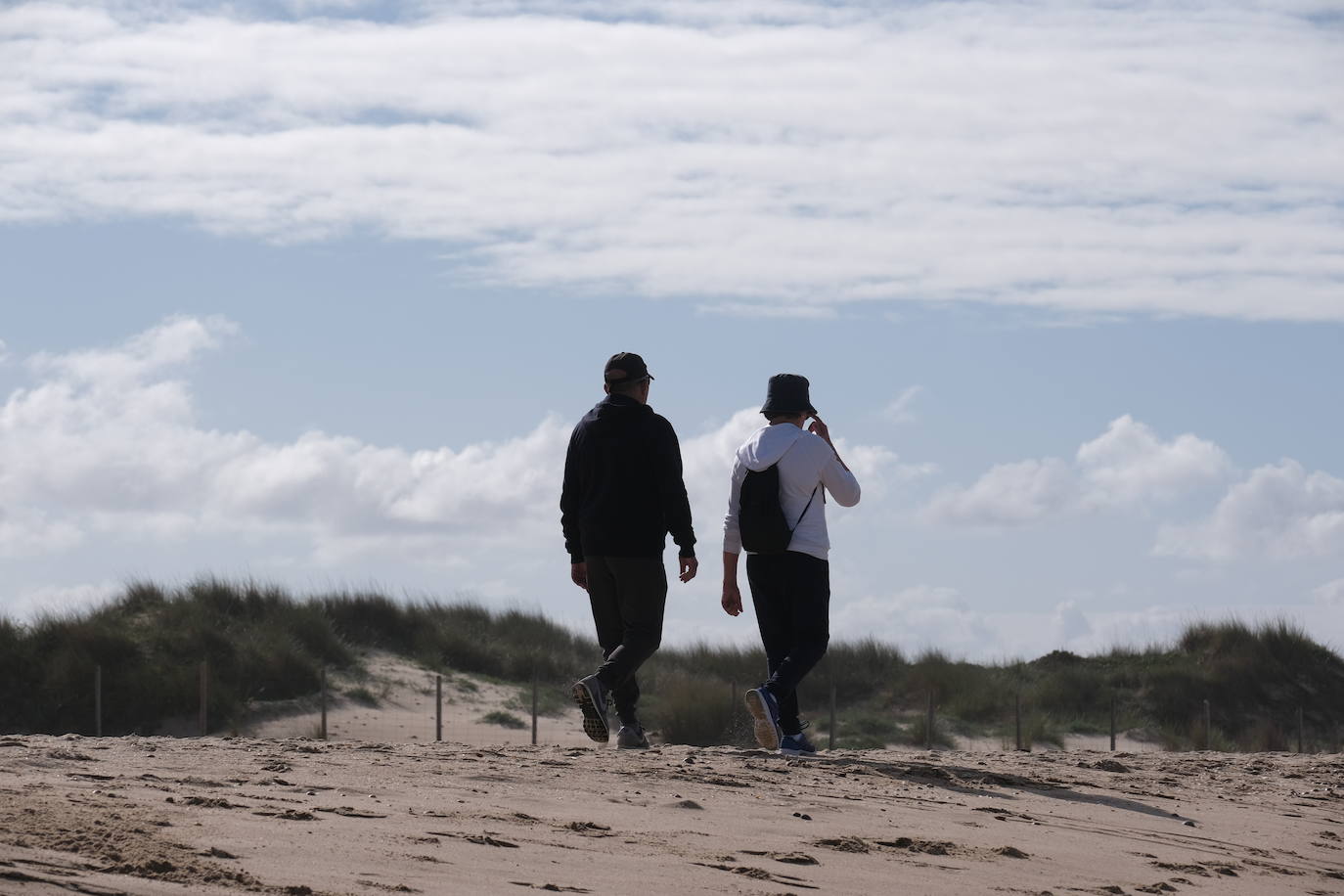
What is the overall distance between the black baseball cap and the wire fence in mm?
9486

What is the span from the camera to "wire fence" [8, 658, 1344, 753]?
1753 cm

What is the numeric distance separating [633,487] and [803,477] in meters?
0.75

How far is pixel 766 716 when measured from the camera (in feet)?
21.9

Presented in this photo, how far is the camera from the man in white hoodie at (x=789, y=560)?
667cm

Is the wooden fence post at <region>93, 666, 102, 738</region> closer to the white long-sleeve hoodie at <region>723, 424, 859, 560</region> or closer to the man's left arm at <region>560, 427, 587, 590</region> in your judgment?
the man's left arm at <region>560, 427, 587, 590</region>

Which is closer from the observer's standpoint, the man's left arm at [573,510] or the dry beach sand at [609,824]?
the dry beach sand at [609,824]

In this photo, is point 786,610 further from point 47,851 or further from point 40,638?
point 40,638

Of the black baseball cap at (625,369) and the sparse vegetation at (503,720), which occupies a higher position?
the black baseball cap at (625,369)

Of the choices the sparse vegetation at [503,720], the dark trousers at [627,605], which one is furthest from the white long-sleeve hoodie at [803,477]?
the sparse vegetation at [503,720]

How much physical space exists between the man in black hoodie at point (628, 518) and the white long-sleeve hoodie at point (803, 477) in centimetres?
32

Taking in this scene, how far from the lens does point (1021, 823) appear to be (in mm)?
5605

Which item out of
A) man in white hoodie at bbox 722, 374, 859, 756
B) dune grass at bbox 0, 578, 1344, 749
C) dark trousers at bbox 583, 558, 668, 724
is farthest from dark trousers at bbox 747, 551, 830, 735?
dune grass at bbox 0, 578, 1344, 749

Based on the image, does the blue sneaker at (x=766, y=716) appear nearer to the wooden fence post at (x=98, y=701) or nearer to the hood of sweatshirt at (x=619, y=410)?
the hood of sweatshirt at (x=619, y=410)

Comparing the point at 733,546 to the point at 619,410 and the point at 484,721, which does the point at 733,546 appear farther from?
the point at 484,721
